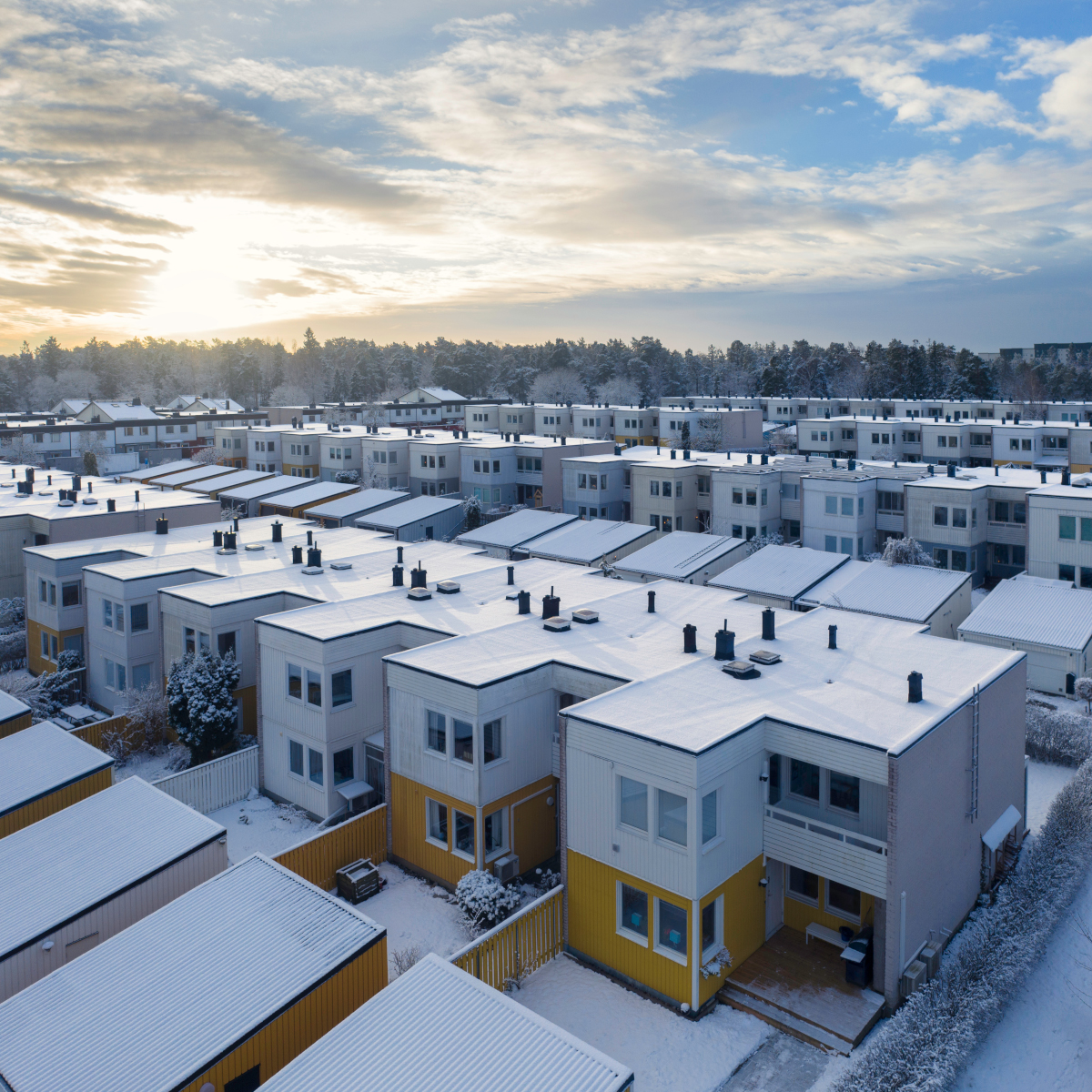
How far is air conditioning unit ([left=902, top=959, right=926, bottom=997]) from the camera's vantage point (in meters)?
15.7

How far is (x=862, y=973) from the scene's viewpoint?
16.2 m

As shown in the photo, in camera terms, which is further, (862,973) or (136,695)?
(136,695)

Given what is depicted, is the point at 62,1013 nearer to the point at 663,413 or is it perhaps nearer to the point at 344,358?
the point at 663,413

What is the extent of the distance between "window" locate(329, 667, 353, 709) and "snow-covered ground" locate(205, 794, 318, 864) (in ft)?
10.7

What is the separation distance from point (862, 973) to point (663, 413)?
74405 millimetres

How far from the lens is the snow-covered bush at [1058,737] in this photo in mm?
26516

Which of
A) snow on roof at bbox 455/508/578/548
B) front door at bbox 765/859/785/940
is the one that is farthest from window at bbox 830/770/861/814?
snow on roof at bbox 455/508/578/548

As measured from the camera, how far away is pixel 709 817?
52.0 feet

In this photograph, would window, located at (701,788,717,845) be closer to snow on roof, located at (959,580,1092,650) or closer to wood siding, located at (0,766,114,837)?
wood siding, located at (0,766,114,837)

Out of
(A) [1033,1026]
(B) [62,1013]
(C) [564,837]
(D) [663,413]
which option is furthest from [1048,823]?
(D) [663,413]

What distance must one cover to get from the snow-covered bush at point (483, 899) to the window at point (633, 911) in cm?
251

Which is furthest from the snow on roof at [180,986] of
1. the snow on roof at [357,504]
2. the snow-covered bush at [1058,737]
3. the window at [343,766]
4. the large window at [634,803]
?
the snow on roof at [357,504]

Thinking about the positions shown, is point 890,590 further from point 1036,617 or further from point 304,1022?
point 304,1022

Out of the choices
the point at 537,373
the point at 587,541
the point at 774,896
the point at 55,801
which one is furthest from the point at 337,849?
the point at 537,373
